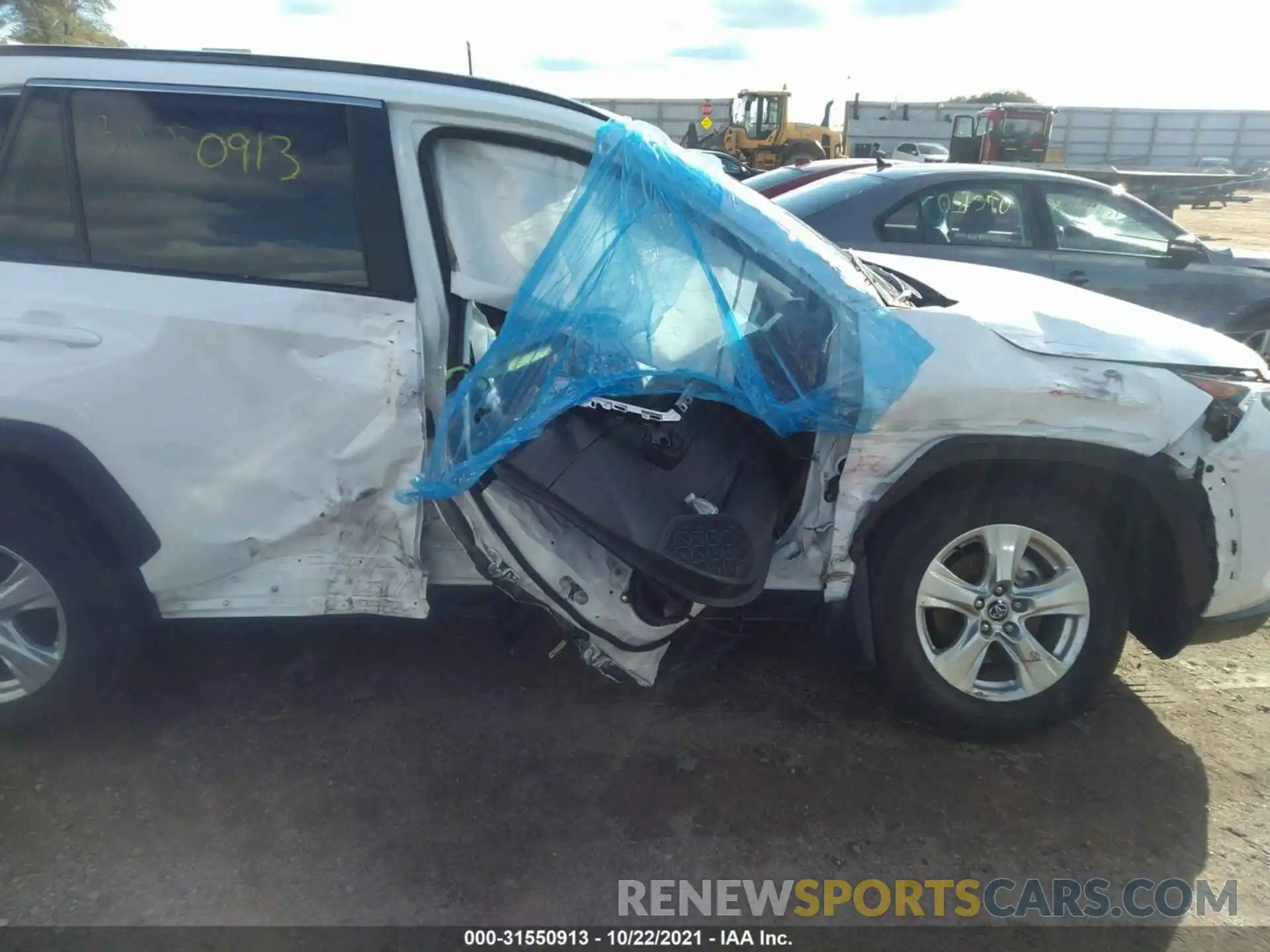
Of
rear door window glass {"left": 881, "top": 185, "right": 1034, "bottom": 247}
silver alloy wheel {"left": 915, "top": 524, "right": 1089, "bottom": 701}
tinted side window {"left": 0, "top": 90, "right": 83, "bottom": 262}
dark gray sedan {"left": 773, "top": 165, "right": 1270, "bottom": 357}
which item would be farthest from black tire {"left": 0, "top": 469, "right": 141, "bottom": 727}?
rear door window glass {"left": 881, "top": 185, "right": 1034, "bottom": 247}

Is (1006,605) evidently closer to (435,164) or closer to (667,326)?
(667,326)

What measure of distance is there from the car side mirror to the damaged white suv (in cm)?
366

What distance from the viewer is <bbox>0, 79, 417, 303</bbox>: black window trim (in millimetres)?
2779

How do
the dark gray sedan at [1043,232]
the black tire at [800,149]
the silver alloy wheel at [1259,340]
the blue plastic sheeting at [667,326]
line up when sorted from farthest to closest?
1. the black tire at [800,149]
2. the silver alloy wheel at [1259,340]
3. the dark gray sedan at [1043,232]
4. the blue plastic sheeting at [667,326]

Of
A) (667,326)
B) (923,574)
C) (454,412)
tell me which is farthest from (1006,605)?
(454,412)

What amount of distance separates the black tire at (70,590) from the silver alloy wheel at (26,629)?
0.04 ft

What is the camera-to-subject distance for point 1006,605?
9.69ft

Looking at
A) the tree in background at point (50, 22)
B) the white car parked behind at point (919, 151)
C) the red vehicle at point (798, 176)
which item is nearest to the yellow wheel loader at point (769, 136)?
the white car parked behind at point (919, 151)

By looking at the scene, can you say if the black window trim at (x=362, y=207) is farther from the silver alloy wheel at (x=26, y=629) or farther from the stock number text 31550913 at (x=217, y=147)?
the silver alloy wheel at (x=26, y=629)

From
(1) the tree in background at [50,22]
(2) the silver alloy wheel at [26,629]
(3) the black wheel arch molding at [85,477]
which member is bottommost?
(2) the silver alloy wheel at [26,629]

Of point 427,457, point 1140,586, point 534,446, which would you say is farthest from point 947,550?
point 427,457

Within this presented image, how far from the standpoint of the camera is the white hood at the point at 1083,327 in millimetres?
2893

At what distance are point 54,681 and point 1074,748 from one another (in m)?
3.34

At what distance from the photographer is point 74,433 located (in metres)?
2.74
